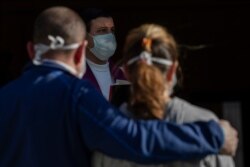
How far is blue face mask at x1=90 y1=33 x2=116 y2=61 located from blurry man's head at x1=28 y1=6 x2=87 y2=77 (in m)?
1.38

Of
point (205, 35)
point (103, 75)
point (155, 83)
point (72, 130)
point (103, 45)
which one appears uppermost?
point (155, 83)

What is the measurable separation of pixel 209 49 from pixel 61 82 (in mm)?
4632

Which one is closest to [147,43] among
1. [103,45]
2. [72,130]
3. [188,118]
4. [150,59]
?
[150,59]

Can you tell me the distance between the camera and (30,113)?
2596mm

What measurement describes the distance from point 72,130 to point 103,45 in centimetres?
154

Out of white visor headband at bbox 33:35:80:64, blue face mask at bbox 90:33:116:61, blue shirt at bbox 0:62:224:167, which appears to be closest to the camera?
blue shirt at bbox 0:62:224:167

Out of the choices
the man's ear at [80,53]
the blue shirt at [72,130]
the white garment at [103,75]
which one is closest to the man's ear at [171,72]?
the blue shirt at [72,130]

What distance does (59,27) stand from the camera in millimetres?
2625

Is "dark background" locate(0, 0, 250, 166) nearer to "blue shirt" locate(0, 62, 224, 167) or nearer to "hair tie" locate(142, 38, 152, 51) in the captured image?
"blue shirt" locate(0, 62, 224, 167)

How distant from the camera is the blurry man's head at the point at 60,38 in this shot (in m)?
2.62

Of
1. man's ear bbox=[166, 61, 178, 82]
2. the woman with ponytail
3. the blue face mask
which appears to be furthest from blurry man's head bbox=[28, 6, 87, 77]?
the blue face mask

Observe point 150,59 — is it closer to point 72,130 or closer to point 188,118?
point 188,118

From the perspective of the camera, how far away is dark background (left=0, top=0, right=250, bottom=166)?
705 centimetres

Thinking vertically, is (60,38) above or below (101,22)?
above
